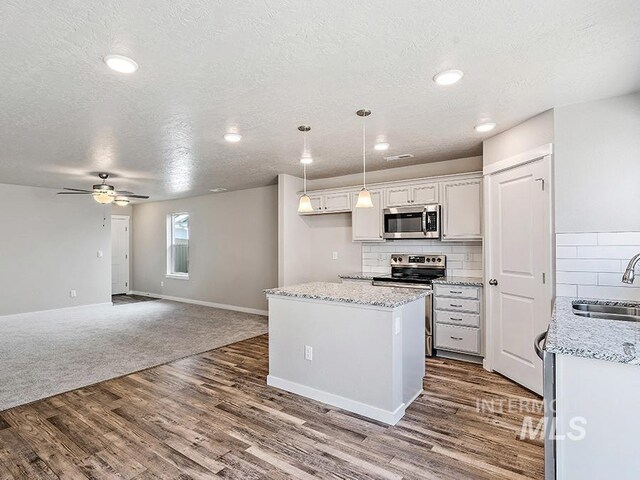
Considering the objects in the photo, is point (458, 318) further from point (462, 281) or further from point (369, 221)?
point (369, 221)

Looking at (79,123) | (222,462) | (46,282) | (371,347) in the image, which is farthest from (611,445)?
(46,282)

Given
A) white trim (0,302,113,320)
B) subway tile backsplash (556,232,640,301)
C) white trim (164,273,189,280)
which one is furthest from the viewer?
white trim (164,273,189,280)

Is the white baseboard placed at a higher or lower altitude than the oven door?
lower

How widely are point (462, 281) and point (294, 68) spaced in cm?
302

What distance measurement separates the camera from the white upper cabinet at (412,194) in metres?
4.50

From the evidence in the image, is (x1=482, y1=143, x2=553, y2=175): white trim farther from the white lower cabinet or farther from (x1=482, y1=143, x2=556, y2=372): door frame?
the white lower cabinet

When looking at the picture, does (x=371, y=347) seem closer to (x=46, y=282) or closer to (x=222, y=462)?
(x=222, y=462)

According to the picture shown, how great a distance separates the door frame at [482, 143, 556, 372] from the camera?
291cm

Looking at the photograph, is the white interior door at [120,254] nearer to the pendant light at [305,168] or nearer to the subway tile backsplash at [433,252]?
the pendant light at [305,168]

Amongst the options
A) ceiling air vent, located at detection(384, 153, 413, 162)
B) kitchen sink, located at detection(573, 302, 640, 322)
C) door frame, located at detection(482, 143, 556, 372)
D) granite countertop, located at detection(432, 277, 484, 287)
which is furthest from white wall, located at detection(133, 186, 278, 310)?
kitchen sink, located at detection(573, 302, 640, 322)

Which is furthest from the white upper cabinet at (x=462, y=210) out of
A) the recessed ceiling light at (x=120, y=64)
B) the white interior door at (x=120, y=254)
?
the white interior door at (x=120, y=254)

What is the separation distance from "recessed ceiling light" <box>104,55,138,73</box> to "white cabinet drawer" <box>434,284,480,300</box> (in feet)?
11.9

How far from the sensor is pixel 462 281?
4090 millimetres

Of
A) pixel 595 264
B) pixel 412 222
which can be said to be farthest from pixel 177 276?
pixel 595 264
